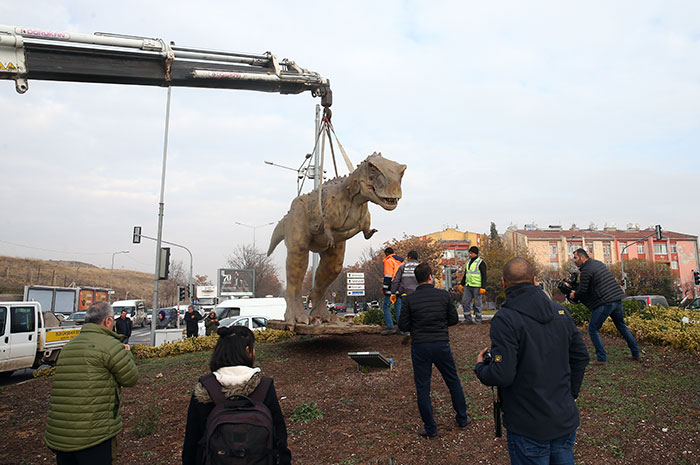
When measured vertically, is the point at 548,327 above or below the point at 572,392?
above

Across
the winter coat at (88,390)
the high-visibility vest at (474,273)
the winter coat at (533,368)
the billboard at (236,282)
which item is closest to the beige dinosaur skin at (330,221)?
the high-visibility vest at (474,273)

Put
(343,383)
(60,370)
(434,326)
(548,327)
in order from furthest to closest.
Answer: (343,383)
(434,326)
(60,370)
(548,327)

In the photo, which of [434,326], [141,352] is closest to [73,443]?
[434,326]

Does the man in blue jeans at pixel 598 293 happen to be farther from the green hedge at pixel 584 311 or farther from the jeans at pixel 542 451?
the jeans at pixel 542 451

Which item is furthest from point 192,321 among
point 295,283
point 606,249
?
point 606,249

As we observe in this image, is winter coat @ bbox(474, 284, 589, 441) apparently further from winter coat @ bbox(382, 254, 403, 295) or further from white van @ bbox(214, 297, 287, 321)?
white van @ bbox(214, 297, 287, 321)

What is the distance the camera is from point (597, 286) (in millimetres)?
6832

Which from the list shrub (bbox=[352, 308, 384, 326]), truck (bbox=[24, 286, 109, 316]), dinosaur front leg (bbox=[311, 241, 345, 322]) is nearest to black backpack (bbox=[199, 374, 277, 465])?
dinosaur front leg (bbox=[311, 241, 345, 322])

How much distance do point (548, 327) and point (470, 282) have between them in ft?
25.1

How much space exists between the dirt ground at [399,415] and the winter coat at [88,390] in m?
1.83

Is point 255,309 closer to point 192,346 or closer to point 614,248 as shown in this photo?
point 192,346

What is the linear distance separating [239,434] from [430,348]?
2982 millimetres

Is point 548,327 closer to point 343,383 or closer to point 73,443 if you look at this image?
point 73,443

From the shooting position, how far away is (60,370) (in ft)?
11.6
